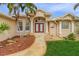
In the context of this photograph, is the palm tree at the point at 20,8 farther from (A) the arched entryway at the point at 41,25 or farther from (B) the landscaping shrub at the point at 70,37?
(B) the landscaping shrub at the point at 70,37

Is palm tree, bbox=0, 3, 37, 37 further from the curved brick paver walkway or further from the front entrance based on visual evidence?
the curved brick paver walkway

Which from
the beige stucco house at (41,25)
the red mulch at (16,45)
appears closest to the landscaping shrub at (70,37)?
the beige stucco house at (41,25)

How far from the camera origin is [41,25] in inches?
143

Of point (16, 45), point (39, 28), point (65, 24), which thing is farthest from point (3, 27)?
point (65, 24)

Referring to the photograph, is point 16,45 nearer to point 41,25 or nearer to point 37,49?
point 37,49

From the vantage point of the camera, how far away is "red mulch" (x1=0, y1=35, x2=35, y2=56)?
3564 mm

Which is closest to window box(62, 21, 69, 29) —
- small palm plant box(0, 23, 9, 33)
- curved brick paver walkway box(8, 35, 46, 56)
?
curved brick paver walkway box(8, 35, 46, 56)

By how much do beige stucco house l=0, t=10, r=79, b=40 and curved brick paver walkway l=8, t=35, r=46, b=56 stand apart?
7 cm

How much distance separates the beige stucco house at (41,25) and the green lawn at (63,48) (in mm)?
94

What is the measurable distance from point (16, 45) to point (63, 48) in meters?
0.52

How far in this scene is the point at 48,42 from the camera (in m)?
3.61

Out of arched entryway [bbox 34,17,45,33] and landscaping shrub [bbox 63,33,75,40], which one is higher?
arched entryway [bbox 34,17,45,33]

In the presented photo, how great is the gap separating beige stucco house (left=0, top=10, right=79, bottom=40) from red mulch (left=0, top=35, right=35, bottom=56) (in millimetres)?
56

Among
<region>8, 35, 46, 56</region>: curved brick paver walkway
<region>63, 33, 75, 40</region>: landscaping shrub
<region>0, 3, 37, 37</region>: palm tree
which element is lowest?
<region>8, 35, 46, 56</region>: curved brick paver walkway
